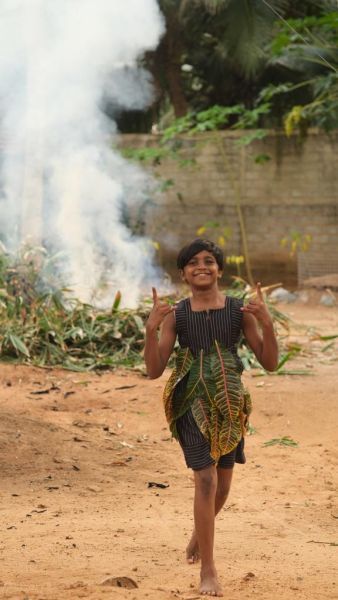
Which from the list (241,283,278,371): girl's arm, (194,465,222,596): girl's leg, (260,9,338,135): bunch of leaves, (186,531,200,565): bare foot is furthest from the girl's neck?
(260,9,338,135): bunch of leaves

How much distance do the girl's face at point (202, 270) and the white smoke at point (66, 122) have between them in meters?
5.61

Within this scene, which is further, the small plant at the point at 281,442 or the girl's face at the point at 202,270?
the small plant at the point at 281,442

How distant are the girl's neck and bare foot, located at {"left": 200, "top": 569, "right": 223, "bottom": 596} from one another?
3.17 feet

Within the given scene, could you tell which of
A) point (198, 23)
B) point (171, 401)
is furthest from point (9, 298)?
point (198, 23)

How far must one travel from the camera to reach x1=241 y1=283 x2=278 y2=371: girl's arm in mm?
3389

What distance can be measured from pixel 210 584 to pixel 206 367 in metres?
0.78

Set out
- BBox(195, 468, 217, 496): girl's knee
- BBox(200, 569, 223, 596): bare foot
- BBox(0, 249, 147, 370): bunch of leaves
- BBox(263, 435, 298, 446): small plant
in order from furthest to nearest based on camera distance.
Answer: BBox(0, 249, 147, 370): bunch of leaves < BBox(263, 435, 298, 446): small plant < BBox(195, 468, 217, 496): girl's knee < BBox(200, 569, 223, 596): bare foot

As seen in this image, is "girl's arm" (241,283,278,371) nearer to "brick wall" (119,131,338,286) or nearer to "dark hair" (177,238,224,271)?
"dark hair" (177,238,224,271)

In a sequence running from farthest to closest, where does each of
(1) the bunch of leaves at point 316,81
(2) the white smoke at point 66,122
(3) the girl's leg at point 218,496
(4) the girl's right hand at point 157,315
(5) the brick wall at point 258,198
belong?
1. (5) the brick wall at point 258,198
2. (1) the bunch of leaves at point 316,81
3. (2) the white smoke at point 66,122
4. (3) the girl's leg at point 218,496
5. (4) the girl's right hand at point 157,315

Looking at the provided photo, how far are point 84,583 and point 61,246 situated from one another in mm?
7452

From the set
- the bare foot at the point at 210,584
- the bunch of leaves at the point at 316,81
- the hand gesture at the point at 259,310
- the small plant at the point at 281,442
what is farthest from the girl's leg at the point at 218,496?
the bunch of leaves at the point at 316,81

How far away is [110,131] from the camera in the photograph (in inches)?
→ 602

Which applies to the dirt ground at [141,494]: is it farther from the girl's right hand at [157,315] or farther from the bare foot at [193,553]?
the girl's right hand at [157,315]

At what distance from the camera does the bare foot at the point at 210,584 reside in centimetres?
317
